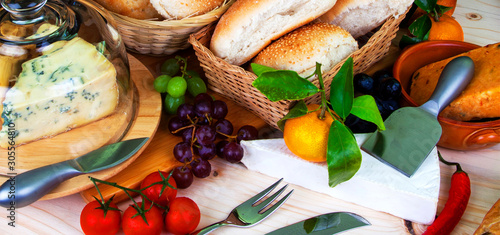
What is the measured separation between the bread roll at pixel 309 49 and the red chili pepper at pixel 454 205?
0.39 m

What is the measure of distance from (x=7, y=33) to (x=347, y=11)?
0.82 m

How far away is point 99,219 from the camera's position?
31.5 inches

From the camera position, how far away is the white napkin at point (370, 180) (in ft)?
2.83

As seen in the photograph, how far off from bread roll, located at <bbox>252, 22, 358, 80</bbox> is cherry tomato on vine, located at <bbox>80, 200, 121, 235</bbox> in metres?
0.51

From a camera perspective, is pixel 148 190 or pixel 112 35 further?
pixel 112 35

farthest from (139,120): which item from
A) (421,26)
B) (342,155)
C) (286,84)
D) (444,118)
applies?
(421,26)

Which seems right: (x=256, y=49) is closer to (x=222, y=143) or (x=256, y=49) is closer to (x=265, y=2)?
(x=265, y=2)

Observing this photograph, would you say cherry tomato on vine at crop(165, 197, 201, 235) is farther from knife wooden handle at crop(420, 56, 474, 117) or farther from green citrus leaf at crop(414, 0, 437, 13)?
green citrus leaf at crop(414, 0, 437, 13)

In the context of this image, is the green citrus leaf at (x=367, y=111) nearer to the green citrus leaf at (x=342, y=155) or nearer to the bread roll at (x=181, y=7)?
the green citrus leaf at (x=342, y=155)

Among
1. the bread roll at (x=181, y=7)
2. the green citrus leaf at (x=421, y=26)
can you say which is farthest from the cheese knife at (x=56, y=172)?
the green citrus leaf at (x=421, y=26)

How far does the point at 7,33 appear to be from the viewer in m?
0.85

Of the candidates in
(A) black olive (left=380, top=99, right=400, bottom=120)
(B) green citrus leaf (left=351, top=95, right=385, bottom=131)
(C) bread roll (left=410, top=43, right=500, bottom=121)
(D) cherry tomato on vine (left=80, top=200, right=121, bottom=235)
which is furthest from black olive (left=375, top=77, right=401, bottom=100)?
(D) cherry tomato on vine (left=80, top=200, right=121, bottom=235)

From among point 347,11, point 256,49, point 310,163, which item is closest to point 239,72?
point 256,49

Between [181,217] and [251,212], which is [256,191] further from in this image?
[181,217]
